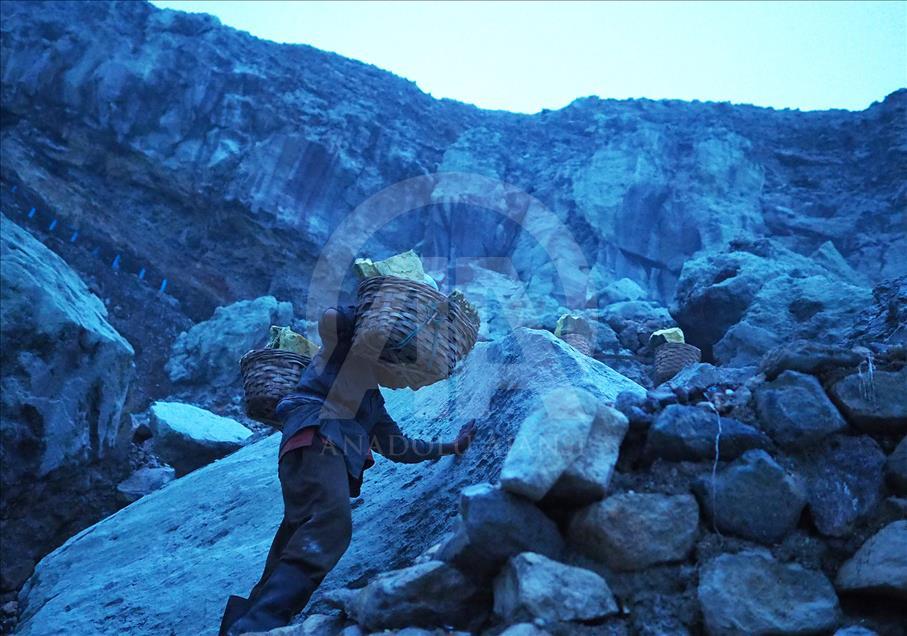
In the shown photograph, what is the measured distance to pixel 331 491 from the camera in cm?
233

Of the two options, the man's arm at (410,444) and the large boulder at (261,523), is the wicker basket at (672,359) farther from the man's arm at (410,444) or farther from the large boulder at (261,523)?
the man's arm at (410,444)

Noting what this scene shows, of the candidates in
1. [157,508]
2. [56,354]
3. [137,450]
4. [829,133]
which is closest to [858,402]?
[157,508]

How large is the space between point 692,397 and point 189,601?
2.25m

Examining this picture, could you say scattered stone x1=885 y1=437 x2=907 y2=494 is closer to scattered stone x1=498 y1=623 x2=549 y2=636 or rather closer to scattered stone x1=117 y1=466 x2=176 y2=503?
scattered stone x1=498 y1=623 x2=549 y2=636

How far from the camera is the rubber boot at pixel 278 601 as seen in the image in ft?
6.73

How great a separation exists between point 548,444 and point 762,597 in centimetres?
63

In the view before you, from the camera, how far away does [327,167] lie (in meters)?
18.1

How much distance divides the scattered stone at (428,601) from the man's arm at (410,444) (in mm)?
956

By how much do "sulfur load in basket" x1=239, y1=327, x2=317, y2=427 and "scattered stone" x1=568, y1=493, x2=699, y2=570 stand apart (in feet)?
5.10

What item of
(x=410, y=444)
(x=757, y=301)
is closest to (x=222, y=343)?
(x=757, y=301)

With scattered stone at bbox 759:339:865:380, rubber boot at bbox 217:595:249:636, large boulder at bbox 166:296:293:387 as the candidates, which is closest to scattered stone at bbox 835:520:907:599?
scattered stone at bbox 759:339:865:380

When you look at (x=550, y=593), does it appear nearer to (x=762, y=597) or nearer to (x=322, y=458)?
(x=762, y=597)

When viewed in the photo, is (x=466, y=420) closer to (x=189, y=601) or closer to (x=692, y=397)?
(x=692, y=397)

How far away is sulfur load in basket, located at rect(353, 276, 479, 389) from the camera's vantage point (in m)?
2.43
